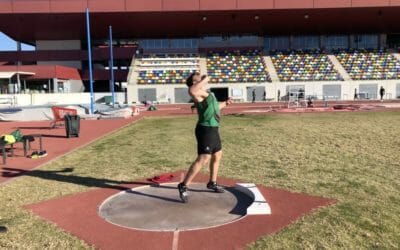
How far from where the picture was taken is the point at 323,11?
41.8 m

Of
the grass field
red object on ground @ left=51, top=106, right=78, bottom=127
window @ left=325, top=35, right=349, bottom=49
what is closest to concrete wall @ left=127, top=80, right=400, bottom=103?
window @ left=325, top=35, right=349, bottom=49

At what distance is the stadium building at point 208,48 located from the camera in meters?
40.8

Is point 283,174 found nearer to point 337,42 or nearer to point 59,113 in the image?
point 59,113

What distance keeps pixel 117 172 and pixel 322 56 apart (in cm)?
4540

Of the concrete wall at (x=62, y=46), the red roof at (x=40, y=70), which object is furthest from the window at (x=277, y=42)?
the red roof at (x=40, y=70)

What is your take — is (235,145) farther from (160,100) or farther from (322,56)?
(322,56)

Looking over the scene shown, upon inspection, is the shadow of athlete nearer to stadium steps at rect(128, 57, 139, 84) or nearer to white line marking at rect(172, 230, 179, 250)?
white line marking at rect(172, 230, 179, 250)

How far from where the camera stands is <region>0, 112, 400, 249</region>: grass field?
16.0 ft

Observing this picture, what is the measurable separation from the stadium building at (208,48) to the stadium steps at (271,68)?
11cm

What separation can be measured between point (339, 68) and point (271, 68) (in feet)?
24.9

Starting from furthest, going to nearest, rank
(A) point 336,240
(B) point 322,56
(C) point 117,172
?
1. (B) point 322,56
2. (C) point 117,172
3. (A) point 336,240

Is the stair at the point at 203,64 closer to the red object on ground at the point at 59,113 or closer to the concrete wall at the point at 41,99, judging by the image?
the concrete wall at the point at 41,99

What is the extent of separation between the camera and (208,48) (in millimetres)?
51969

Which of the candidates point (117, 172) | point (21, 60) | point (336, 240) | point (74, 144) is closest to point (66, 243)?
point (336, 240)
